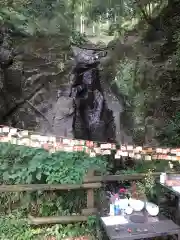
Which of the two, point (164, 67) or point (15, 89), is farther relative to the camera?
point (15, 89)

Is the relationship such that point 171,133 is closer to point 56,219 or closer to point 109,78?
point 109,78

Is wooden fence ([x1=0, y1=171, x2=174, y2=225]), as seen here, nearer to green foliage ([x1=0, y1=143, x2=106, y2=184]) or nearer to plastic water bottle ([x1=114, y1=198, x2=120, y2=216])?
green foliage ([x1=0, y1=143, x2=106, y2=184])

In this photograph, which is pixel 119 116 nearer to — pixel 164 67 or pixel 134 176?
pixel 164 67

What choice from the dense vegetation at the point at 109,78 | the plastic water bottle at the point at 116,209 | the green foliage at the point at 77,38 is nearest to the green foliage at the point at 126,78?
the dense vegetation at the point at 109,78

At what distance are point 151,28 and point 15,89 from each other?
5.08 metres

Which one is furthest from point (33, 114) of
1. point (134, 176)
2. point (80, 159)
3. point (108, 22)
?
point (108, 22)

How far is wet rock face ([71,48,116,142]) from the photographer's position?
8.73 meters

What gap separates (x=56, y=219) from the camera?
502cm

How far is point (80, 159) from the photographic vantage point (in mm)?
Result: 5289

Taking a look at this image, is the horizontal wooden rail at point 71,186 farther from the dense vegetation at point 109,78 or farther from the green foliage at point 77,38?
the green foliage at point 77,38

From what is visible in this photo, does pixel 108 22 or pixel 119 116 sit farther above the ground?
pixel 108 22

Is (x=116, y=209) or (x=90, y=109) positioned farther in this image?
(x=90, y=109)

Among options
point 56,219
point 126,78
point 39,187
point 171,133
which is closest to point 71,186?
point 39,187

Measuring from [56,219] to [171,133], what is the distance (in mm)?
3696
